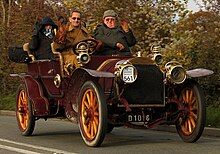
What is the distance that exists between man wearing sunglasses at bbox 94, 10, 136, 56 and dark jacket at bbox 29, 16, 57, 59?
1.37 m

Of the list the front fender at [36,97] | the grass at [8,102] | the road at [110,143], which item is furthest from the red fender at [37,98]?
the grass at [8,102]

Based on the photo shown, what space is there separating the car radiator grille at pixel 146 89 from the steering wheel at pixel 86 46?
3.02 feet

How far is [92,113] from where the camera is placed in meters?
9.35

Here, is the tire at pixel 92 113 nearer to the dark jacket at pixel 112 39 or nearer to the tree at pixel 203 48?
the dark jacket at pixel 112 39

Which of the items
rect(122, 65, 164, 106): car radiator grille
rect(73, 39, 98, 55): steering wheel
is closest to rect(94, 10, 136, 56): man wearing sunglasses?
rect(73, 39, 98, 55): steering wheel

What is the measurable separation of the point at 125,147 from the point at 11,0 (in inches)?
819

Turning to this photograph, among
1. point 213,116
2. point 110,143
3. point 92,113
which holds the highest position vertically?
point 92,113

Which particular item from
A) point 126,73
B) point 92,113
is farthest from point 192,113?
point 92,113

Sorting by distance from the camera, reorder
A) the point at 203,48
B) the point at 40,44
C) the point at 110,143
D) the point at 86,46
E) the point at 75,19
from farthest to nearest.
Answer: the point at 203,48 → the point at 40,44 → the point at 75,19 → the point at 110,143 → the point at 86,46

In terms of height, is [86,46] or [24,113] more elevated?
[86,46]

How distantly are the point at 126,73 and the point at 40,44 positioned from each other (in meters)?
3.15

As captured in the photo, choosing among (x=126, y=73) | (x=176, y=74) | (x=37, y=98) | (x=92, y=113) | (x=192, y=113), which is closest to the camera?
(x=126, y=73)

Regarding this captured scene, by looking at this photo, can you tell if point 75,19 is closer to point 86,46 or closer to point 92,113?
point 86,46

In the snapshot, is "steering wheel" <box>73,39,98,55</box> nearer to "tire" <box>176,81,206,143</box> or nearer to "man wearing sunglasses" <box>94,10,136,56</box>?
"man wearing sunglasses" <box>94,10,136,56</box>
